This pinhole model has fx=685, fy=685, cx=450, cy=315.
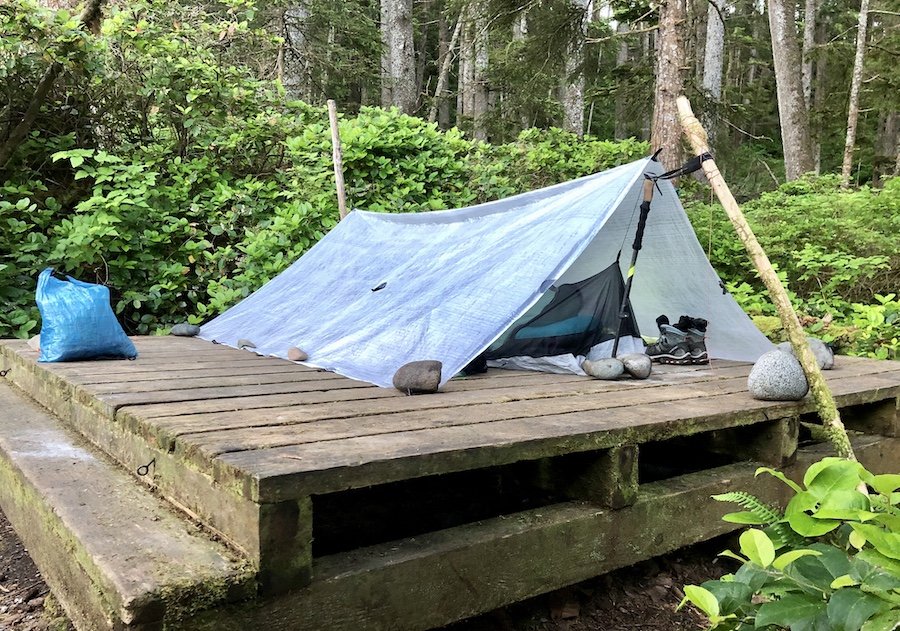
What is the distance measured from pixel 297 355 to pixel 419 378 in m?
1.00

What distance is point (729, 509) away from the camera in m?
2.18

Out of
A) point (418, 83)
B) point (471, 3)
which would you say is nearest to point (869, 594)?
point (471, 3)

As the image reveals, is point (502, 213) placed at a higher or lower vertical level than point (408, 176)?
lower

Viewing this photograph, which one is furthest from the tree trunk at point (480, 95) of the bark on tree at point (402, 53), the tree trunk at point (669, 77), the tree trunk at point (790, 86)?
the tree trunk at point (669, 77)

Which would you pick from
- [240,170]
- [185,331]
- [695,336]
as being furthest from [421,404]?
[240,170]

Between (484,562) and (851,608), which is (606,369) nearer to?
(484,562)

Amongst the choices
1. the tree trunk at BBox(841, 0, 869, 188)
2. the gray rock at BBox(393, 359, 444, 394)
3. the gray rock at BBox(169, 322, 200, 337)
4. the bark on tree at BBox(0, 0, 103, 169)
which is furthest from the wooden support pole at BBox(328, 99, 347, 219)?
the tree trunk at BBox(841, 0, 869, 188)

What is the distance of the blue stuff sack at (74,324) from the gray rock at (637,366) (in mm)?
2207

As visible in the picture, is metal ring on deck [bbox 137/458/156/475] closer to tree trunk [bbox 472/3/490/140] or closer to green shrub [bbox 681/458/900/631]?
green shrub [bbox 681/458/900/631]

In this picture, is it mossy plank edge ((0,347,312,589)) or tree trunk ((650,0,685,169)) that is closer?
mossy plank edge ((0,347,312,589))

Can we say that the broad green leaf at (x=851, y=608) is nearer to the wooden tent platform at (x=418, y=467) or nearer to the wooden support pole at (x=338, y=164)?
the wooden tent platform at (x=418, y=467)

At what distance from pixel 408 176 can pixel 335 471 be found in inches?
200

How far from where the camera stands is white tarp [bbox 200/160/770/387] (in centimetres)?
277

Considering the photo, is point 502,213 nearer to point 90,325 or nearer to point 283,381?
point 283,381
